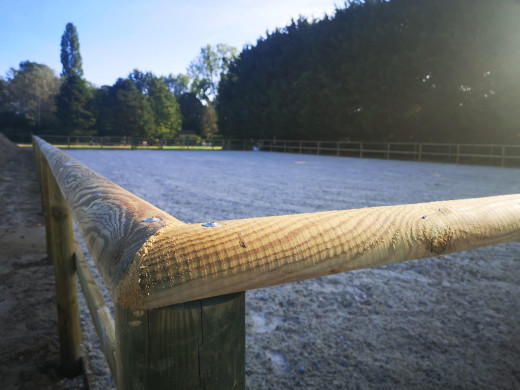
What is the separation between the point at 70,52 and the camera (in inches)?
2021

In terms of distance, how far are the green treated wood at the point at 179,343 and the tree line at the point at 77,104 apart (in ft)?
150

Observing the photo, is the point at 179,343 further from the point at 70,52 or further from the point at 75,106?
the point at 70,52

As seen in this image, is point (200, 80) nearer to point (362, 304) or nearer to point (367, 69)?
point (367, 69)

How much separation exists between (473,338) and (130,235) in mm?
2528

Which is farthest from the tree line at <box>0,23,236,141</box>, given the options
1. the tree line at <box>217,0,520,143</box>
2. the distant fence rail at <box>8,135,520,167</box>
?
the tree line at <box>217,0,520,143</box>

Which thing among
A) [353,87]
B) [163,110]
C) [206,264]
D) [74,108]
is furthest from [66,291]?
[163,110]

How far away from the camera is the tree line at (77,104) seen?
4391 centimetres

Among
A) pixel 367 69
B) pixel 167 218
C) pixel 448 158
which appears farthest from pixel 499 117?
pixel 167 218

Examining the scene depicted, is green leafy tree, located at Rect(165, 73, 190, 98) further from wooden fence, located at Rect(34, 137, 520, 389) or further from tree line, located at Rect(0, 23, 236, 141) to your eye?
wooden fence, located at Rect(34, 137, 520, 389)

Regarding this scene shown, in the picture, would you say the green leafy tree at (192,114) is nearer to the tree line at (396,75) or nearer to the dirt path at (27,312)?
the tree line at (396,75)

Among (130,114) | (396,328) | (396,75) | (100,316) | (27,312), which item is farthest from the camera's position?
(130,114)

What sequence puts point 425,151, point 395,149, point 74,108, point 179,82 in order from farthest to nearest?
1. point 179,82
2. point 74,108
3. point 395,149
4. point 425,151

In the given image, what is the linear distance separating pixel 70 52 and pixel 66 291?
57.5 meters

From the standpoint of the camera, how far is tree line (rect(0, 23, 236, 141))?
43.9m
